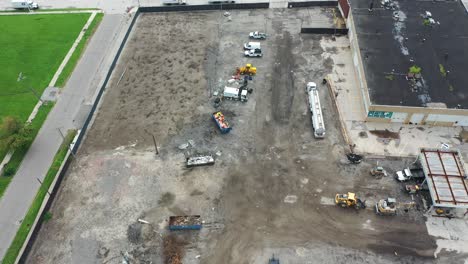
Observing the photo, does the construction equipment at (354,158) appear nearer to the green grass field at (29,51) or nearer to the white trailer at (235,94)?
the white trailer at (235,94)

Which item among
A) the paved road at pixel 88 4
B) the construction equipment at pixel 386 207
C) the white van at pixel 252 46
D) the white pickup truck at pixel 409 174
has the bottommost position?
the construction equipment at pixel 386 207

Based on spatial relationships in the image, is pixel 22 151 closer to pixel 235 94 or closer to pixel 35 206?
pixel 35 206

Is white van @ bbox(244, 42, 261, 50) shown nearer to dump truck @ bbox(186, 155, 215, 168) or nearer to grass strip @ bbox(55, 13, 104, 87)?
dump truck @ bbox(186, 155, 215, 168)

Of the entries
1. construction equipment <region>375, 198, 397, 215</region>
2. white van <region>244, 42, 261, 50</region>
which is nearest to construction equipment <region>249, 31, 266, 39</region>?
white van <region>244, 42, 261, 50</region>

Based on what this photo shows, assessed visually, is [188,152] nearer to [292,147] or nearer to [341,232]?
[292,147]

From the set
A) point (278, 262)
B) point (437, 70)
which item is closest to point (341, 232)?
point (278, 262)

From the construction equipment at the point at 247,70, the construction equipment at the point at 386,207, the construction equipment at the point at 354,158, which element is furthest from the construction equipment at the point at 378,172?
the construction equipment at the point at 247,70
